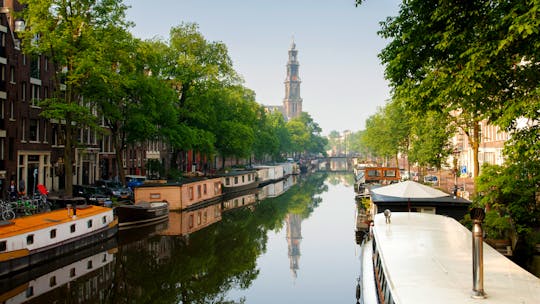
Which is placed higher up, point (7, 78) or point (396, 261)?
point (7, 78)

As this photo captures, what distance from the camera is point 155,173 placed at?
67625mm

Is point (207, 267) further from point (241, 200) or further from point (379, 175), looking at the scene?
point (379, 175)

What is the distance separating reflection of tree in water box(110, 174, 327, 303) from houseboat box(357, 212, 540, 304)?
8.14 metres

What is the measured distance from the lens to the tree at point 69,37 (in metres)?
34.4

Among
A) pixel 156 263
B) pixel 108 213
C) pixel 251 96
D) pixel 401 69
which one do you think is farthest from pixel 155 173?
pixel 401 69

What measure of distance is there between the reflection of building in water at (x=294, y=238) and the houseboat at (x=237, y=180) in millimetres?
16848

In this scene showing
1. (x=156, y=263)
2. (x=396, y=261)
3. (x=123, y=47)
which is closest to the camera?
(x=396, y=261)

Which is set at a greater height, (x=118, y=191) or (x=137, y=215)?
(x=118, y=191)

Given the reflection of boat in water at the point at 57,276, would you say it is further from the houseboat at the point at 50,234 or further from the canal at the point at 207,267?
the houseboat at the point at 50,234

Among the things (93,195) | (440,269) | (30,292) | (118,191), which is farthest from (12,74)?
(440,269)

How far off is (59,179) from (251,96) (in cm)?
4295

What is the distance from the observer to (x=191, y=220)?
40438 millimetres

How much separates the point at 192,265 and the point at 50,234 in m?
6.82

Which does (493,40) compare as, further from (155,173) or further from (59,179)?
(155,173)
